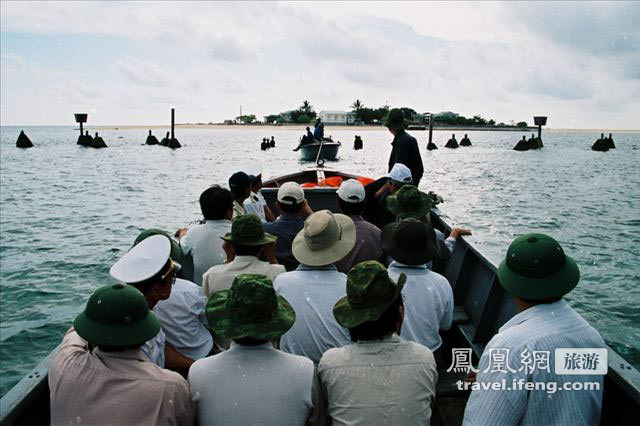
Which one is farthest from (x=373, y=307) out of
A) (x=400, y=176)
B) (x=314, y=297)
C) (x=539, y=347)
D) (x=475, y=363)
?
(x=400, y=176)

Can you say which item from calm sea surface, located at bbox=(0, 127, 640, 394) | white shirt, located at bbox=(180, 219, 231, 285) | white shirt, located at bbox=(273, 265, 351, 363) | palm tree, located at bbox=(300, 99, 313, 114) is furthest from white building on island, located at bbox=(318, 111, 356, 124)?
white shirt, located at bbox=(273, 265, 351, 363)

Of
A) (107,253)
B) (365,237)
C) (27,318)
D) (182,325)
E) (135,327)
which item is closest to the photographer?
(135,327)

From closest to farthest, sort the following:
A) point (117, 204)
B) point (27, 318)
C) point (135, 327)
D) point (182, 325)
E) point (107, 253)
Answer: point (135, 327), point (182, 325), point (27, 318), point (107, 253), point (117, 204)

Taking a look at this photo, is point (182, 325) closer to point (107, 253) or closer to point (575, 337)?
point (575, 337)

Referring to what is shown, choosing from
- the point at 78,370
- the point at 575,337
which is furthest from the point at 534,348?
the point at 78,370

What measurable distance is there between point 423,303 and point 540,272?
1.06 meters

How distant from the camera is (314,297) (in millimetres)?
2934

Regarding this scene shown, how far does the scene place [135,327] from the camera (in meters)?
2.01

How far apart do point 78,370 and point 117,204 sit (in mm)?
19278

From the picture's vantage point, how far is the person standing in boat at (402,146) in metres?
6.45

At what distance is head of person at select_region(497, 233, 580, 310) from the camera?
2.15 metres

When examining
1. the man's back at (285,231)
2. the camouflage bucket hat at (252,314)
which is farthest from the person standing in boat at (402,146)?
the camouflage bucket hat at (252,314)

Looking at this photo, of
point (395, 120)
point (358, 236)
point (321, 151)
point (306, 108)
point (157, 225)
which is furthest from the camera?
point (306, 108)

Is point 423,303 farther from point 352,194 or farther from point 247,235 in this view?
point 352,194
